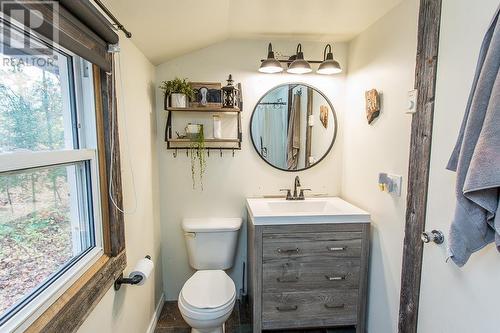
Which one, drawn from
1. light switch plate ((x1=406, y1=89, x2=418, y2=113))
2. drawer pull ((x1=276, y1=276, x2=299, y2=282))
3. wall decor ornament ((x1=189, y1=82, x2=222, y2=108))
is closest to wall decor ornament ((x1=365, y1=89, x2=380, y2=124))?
light switch plate ((x1=406, y1=89, x2=418, y2=113))

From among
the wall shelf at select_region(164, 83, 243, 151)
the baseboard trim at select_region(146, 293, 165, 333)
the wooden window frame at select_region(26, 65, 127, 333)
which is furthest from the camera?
A: the wall shelf at select_region(164, 83, 243, 151)

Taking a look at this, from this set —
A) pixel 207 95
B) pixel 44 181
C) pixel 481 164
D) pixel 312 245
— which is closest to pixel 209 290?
pixel 312 245

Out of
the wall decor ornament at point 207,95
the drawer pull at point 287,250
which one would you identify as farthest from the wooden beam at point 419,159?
the wall decor ornament at point 207,95

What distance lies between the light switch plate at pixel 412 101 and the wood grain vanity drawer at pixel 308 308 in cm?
123

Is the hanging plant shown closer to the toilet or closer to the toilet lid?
the toilet

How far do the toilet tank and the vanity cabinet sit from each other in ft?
1.29

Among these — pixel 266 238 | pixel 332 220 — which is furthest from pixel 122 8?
pixel 332 220

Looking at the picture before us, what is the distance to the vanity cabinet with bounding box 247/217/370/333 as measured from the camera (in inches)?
70.8

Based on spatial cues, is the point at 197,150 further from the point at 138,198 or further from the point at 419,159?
the point at 419,159

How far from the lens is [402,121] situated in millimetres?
1544

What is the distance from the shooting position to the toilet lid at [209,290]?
5.64 ft

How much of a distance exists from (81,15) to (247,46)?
60.4 inches

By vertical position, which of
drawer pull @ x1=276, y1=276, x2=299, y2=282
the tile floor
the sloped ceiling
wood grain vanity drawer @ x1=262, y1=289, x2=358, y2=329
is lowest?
the tile floor

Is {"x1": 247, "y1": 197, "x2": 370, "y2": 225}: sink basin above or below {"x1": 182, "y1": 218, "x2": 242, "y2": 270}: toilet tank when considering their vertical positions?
above
